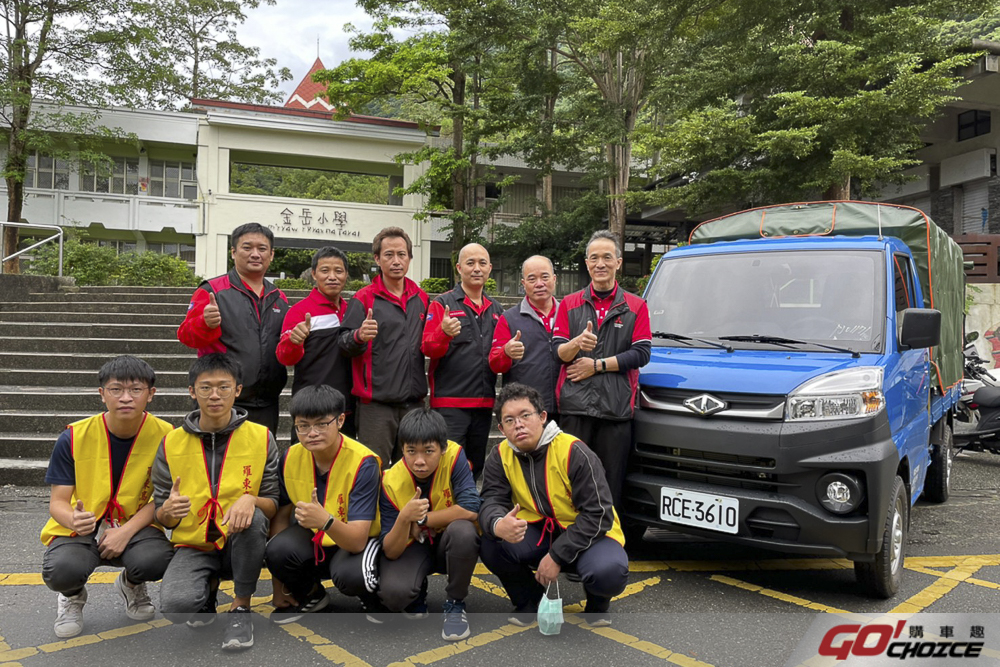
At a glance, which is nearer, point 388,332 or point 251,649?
point 251,649

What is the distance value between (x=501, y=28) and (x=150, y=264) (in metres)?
11.0

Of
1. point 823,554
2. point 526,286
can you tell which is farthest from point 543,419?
point 823,554

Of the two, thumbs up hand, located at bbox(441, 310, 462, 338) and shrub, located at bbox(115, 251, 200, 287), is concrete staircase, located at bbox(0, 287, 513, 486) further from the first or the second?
shrub, located at bbox(115, 251, 200, 287)

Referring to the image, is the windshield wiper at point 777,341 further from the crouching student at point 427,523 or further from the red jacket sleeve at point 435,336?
the crouching student at point 427,523

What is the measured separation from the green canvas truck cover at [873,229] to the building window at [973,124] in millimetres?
15828

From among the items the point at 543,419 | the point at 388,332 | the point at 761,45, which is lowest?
the point at 543,419

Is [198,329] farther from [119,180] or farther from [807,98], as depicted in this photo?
[119,180]

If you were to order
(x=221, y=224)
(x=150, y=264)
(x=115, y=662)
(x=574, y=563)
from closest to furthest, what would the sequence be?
(x=115, y=662) < (x=574, y=563) < (x=150, y=264) < (x=221, y=224)

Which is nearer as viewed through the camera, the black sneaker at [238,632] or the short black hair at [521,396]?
the black sneaker at [238,632]

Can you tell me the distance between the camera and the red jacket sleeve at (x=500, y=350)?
13.8 ft

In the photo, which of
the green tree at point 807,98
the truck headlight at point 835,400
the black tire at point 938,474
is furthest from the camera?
the green tree at point 807,98

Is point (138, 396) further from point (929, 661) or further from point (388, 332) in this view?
point (929, 661)

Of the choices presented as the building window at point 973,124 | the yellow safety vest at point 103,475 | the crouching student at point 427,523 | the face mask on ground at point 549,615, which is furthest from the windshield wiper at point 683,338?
the building window at point 973,124

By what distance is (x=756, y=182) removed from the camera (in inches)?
476
